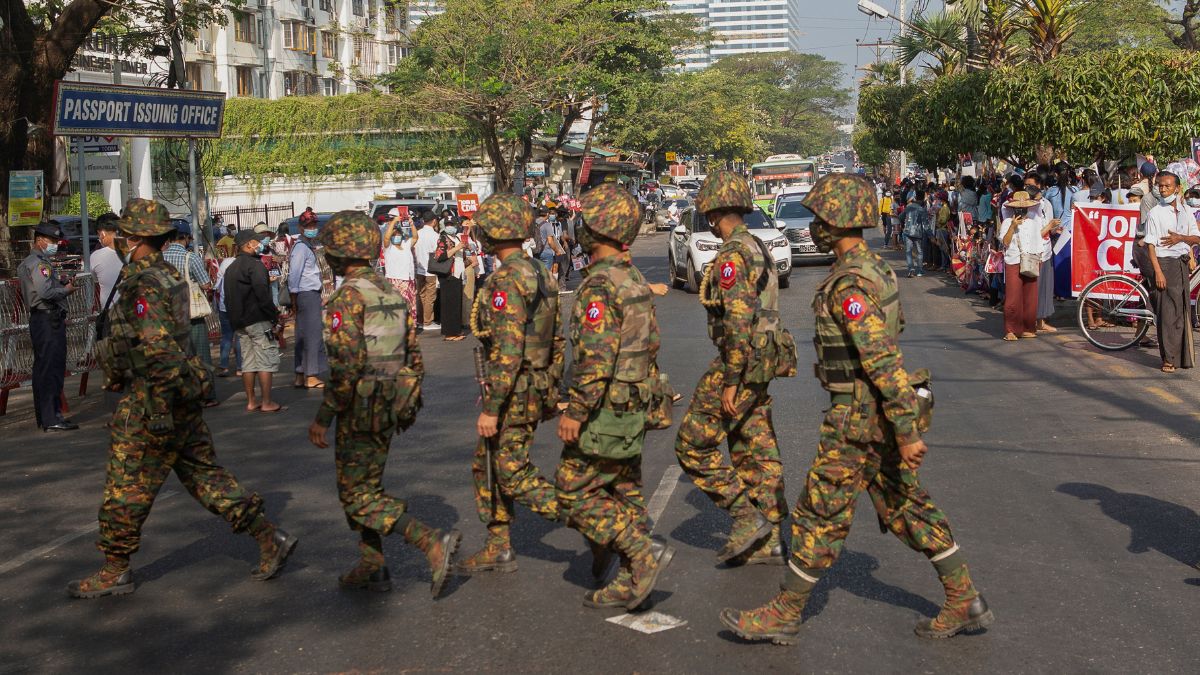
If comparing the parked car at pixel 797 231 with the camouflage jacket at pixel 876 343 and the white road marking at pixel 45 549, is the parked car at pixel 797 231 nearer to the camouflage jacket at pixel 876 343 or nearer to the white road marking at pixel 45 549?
the white road marking at pixel 45 549

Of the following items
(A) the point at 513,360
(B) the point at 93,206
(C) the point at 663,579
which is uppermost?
(B) the point at 93,206

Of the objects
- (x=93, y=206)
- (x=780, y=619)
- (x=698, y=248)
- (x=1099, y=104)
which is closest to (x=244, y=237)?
(x=780, y=619)

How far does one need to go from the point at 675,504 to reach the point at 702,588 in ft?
5.01

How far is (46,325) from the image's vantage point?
424 inches

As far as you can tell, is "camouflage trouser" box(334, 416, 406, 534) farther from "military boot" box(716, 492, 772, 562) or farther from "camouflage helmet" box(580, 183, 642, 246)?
"military boot" box(716, 492, 772, 562)

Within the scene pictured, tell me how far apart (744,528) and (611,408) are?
3.61ft

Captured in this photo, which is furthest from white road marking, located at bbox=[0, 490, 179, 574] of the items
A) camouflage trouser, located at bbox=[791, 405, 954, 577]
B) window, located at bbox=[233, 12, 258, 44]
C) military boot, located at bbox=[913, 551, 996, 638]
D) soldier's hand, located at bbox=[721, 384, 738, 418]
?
window, located at bbox=[233, 12, 258, 44]

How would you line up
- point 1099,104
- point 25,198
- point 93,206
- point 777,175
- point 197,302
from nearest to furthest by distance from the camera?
point 197,302
point 25,198
point 1099,104
point 93,206
point 777,175

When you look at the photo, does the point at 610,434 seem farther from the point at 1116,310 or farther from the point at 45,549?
the point at 1116,310

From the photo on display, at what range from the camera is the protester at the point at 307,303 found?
12164 millimetres

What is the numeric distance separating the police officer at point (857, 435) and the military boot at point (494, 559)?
1.43m

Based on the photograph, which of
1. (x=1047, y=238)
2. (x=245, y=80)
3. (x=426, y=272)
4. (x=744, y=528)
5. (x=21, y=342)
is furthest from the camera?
(x=245, y=80)

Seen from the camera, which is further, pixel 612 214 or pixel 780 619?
pixel 612 214

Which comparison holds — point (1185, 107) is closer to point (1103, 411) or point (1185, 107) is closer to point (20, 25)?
point (1103, 411)
